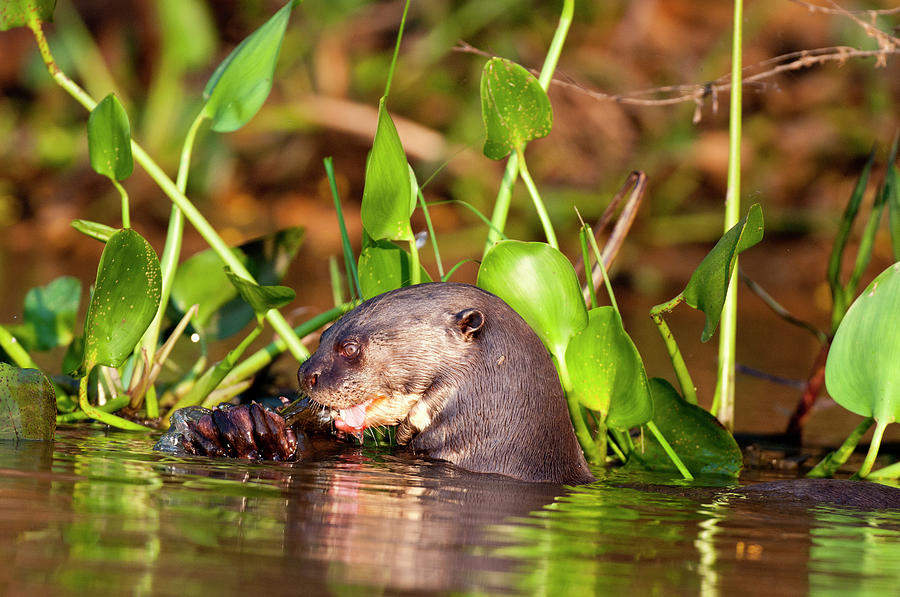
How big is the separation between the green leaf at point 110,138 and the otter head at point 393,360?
0.70 metres

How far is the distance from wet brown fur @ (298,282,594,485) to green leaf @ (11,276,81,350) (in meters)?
1.14

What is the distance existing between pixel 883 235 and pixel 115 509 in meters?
7.98

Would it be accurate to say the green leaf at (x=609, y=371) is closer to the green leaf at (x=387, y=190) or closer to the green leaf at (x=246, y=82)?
the green leaf at (x=387, y=190)

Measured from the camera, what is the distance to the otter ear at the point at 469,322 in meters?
2.89

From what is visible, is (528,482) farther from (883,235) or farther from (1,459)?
(883,235)

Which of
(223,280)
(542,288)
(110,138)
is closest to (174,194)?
(110,138)

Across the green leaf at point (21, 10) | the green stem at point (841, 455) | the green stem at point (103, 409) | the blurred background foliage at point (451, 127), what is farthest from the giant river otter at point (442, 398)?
the blurred background foliage at point (451, 127)

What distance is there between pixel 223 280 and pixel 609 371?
1.40 metres

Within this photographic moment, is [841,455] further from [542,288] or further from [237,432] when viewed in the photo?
[237,432]

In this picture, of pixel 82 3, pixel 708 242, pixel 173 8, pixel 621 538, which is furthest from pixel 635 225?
pixel 621 538

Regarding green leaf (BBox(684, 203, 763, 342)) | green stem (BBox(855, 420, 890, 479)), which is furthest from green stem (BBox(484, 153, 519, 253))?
green stem (BBox(855, 420, 890, 479))

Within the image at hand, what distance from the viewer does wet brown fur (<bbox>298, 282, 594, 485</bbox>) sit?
285 centimetres

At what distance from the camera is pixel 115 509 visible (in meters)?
1.99

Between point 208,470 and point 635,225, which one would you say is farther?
point 635,225
